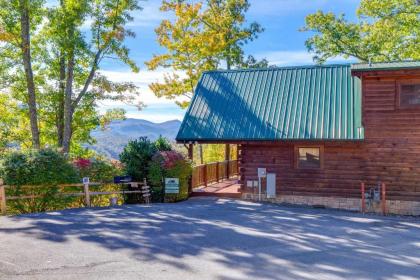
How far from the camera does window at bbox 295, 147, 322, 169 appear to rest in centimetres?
1858

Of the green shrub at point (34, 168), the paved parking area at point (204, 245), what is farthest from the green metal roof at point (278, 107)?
the green shrub at point (34, 168)

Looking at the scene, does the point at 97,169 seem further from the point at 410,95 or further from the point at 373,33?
the point at 373,33

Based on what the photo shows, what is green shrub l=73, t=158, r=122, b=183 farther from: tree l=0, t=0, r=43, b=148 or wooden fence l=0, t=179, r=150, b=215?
tree l=0, t=0, r=43, b=148

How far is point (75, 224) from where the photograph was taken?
12773 mm

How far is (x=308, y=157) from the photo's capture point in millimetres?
18734

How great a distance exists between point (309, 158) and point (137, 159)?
8028 mm

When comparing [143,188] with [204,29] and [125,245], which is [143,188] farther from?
[204,29]

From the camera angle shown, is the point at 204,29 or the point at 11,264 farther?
the point at 204,29

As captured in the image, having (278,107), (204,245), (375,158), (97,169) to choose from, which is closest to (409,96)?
(375,158)

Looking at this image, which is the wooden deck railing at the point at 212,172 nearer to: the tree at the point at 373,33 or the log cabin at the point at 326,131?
the log cabin at the point at 326,131

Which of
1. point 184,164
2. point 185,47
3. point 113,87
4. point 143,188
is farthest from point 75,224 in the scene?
point 185,47

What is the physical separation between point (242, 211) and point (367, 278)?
27.0 ft

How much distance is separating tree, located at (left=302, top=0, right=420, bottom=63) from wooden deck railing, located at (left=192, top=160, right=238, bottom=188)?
1185 centimetres

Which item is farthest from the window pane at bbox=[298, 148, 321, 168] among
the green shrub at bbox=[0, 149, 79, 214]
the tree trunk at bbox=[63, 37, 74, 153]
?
the tree trunk at bbox=[63, 37, 74, 153]
